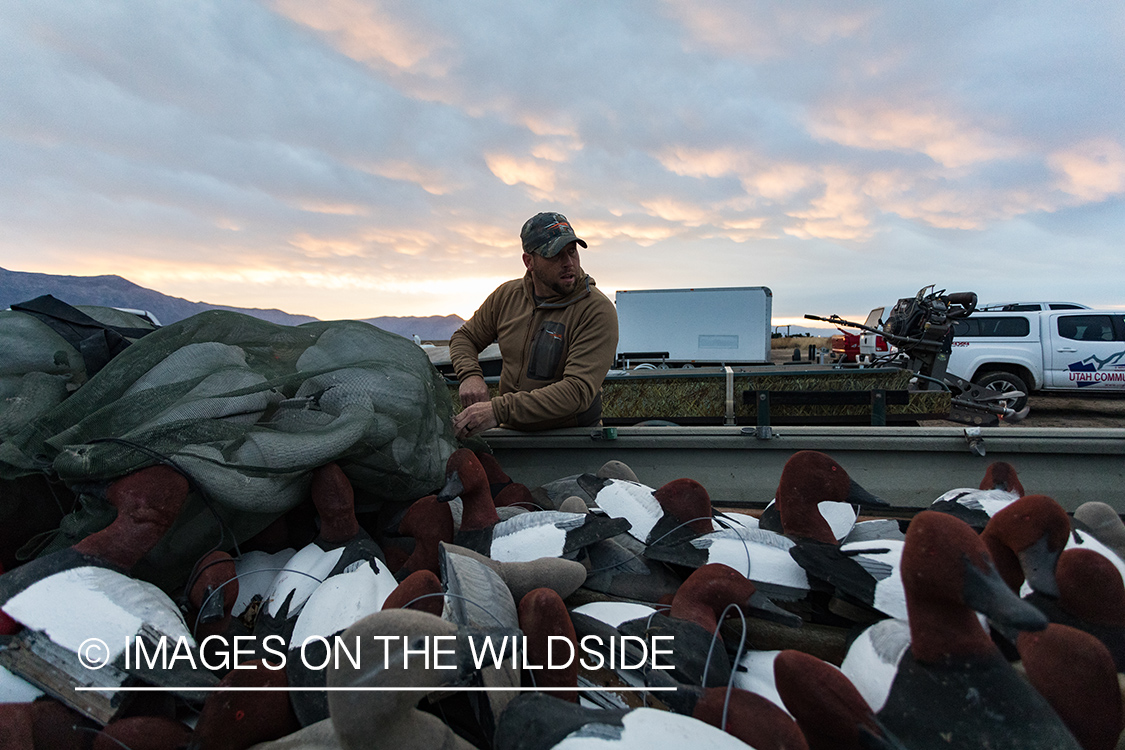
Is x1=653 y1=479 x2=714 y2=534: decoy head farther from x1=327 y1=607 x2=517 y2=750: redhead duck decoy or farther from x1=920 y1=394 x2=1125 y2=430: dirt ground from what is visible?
x1=920 y1=394 x2=1125 y2=430: dirt ground

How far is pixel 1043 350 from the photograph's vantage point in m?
9.18

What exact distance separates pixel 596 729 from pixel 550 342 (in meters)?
1.92

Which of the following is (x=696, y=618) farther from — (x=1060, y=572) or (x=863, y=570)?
(x=1060, y=572)

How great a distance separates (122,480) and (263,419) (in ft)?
1.18

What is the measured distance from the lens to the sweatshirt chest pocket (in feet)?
8.74

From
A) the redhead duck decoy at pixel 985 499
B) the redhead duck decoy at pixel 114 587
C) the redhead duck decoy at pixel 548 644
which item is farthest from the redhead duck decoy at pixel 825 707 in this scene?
the redhead duck decoy at pixel 114 587

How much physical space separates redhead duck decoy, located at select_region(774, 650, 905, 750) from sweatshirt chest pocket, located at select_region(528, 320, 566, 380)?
1.86 m

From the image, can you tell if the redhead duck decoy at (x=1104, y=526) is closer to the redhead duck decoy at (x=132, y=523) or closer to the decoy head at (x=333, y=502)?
the decoy head at (x=333, y=502)

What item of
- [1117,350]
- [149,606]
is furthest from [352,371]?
[1117,350]

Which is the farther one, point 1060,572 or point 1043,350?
point 1043,350

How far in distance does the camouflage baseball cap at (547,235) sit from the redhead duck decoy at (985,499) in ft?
5.62

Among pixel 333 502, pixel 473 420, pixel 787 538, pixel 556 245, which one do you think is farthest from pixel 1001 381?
pixel 333 502

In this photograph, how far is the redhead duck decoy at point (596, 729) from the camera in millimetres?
858

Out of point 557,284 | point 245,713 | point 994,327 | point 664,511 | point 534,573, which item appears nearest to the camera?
point 245,713
